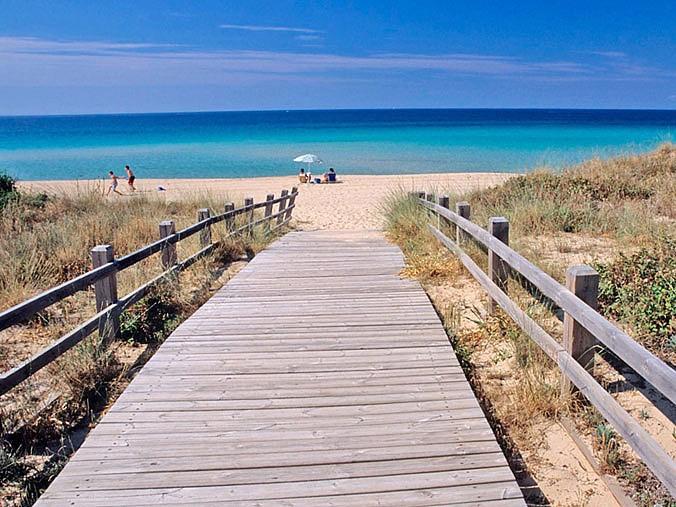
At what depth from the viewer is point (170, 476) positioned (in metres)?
3.07

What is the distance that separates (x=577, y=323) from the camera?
3.79 meters

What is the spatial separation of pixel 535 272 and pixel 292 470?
2.39 meters

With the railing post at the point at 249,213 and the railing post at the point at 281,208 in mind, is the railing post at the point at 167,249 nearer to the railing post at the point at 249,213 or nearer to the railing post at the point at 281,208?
the railing post at the point at 249,213

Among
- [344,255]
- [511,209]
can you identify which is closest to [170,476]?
[344,255]

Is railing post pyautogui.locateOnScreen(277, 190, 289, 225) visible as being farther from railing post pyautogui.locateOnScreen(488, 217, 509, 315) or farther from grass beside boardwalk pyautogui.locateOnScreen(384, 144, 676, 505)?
railing post pyautogui.locateOnScreen(488, 217, 509, 315)

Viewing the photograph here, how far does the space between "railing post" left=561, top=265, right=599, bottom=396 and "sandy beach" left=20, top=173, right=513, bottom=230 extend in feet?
28.8

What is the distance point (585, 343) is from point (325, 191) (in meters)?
23.8

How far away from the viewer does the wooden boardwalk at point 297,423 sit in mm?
2945

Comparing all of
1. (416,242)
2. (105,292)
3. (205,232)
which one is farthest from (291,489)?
(416,242)

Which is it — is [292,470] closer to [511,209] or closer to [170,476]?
[170,476]

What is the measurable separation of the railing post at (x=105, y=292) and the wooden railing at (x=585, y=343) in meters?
3.54

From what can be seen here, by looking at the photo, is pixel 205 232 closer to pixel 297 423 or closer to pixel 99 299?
pixel 99 299

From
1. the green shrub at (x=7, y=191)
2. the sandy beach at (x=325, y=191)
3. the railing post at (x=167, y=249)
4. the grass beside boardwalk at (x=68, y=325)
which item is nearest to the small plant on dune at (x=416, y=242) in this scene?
the sandy beach at (x=325, y=191)

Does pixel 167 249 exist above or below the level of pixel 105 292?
above
